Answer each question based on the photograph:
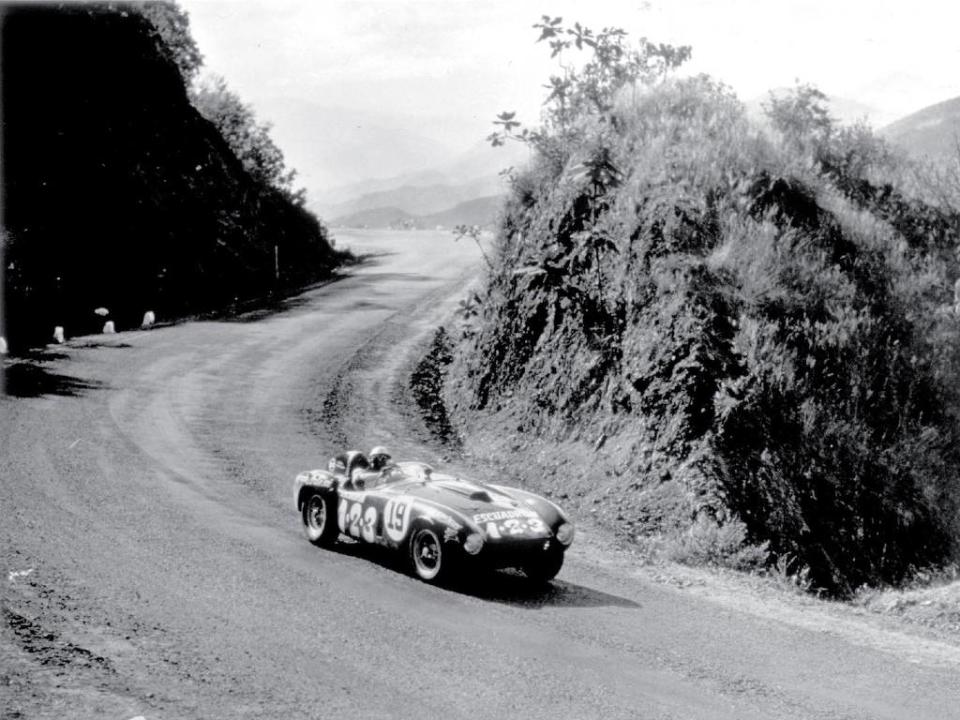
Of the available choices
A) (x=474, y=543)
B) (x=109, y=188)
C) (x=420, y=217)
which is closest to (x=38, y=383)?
(x=109, y=188)

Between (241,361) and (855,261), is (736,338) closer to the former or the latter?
(855,261)

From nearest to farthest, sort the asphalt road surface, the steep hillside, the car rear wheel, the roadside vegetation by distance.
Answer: the asphalt road surface, the car rear wheel, the roadside vegetation, the steep hillside

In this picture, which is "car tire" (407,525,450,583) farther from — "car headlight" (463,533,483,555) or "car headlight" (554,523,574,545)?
"car headlight" (554,523,574,545)

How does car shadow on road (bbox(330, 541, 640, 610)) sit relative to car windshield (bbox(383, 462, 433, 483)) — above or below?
below

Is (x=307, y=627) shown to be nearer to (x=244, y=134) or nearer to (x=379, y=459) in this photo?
(x=379, y=459)

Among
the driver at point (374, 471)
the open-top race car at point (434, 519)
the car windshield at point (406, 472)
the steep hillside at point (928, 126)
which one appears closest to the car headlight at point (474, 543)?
the open-top race car at point (434, 519)

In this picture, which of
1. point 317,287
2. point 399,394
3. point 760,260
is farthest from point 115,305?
point 760,260

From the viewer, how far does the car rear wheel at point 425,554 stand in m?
10.2

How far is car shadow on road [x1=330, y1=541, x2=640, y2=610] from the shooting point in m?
10.0

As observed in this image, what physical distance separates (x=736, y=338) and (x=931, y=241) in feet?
21.6

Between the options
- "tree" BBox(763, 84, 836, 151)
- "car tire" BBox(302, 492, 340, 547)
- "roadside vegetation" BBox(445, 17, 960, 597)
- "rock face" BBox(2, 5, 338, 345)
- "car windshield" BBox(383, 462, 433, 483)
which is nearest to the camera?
"car windshield" BBox(383, 462, 433, 483)

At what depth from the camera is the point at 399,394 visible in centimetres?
2136

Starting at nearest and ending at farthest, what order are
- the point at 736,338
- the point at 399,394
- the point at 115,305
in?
the point at 736,338 → the point at 399,394 → the point at 115,305

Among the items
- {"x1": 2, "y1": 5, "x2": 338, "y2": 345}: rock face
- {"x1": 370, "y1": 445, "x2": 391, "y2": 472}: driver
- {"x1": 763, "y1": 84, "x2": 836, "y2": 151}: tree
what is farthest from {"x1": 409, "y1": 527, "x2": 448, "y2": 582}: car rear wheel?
{"x1": 2, "y1": 5, "x2": 338, "y2": 345}: rock face
